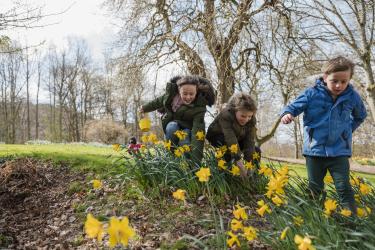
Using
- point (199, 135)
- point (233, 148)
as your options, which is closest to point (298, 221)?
point (233, 148)

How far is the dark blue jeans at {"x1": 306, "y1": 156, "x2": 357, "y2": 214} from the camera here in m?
2.80

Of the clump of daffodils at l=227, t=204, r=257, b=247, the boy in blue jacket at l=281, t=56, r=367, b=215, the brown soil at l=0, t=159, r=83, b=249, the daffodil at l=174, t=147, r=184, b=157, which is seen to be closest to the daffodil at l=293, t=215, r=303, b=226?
the clump of daffodils at l=227, t=204, r=257, b=247

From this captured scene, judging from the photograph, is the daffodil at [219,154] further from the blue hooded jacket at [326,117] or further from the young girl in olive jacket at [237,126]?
the blue hooded jacket at [326,117]

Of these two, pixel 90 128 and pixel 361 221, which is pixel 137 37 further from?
pixel 90 128

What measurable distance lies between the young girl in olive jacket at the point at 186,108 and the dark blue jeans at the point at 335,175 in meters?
1.22

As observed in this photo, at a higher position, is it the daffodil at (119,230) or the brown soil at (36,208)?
the daffodil at (119,230)

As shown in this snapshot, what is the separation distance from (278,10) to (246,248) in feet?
19.1

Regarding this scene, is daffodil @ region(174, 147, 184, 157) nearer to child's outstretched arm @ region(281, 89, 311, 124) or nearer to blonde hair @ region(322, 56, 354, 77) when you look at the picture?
child's outstretched arm @ region(281, 89, 311, 124)

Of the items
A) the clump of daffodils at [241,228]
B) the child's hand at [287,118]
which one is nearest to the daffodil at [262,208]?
the clump of daffodils at [241,228]

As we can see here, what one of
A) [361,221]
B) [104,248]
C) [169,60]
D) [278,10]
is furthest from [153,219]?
[169,60]

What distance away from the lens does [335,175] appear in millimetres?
2900

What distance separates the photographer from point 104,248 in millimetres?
2641

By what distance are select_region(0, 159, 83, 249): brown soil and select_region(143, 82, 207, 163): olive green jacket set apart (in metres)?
1.42

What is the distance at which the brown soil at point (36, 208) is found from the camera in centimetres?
300
